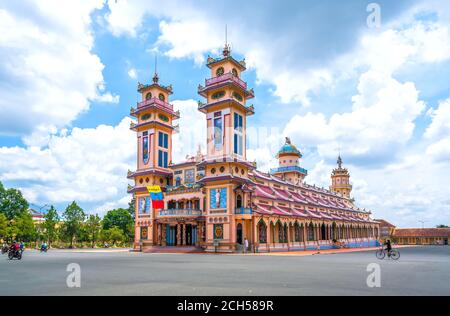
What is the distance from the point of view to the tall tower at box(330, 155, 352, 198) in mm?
103812

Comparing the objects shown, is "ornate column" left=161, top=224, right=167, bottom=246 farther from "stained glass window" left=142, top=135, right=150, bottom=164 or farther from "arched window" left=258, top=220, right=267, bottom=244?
"arched window" left=258, top=220, right=267, bottom=244

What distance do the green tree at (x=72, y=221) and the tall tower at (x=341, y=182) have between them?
215ft

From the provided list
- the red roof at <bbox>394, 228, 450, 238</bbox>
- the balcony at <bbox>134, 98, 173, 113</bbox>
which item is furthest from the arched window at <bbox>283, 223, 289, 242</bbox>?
the red roof at <bbox>394, 228, 450, 238</bbox>

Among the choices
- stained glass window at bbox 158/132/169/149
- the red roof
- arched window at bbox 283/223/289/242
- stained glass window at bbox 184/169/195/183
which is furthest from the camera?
the red roof

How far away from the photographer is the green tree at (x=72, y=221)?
2968 inches

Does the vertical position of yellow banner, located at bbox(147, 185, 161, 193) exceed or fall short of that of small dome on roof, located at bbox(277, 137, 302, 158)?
it falls short

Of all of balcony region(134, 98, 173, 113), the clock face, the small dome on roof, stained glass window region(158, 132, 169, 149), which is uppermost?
the clock face

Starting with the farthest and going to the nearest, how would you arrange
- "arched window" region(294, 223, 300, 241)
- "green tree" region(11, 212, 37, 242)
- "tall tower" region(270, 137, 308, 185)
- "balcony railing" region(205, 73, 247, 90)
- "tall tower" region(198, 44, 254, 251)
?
"tall tower" region(270, 137, 308, 185), "green tree" region(11, 212, 37, 242), "arched window" region(294, 223, 300, 241), "balcony railing" region(205, 73, 247, 90), "tall tower" region(198, 44, 254, 251)

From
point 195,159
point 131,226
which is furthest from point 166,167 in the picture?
point 131,226

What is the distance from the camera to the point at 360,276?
54.7 ft

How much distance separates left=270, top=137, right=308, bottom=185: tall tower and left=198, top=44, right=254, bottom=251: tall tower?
30000mm

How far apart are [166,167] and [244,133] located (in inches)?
598

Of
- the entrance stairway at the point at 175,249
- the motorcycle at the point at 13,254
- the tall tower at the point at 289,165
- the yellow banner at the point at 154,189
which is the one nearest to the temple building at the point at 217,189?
the entrance stairway at the point at 175,249
